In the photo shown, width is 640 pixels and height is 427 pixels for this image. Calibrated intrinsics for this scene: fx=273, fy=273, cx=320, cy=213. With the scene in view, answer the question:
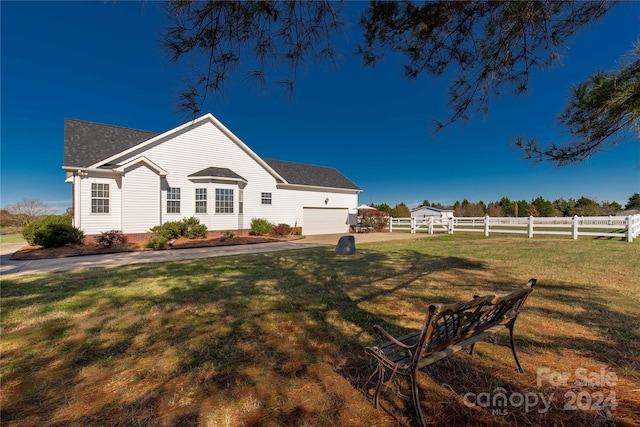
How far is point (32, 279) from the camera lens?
6.56 m

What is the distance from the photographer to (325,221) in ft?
77.4

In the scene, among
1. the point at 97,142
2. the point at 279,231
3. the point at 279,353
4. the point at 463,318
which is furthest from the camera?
the point at 279,231

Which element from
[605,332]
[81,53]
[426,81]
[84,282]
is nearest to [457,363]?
[605,332]

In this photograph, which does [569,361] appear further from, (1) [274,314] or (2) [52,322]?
(2) [52,322]

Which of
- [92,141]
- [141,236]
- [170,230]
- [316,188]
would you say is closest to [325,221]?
[316,188]

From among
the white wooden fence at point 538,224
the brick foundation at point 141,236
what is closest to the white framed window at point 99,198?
the brick foundation at point 141,236

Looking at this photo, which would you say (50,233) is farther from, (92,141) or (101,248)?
(92,141)

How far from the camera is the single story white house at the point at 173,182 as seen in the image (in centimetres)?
1326

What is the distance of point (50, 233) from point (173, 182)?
229 inches

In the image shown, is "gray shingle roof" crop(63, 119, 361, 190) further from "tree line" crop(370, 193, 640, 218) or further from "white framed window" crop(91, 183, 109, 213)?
"tree line" crop(370, 193, 640, 218)

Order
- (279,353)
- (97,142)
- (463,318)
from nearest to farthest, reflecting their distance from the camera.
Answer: (463,318), (279,353), (97,142)

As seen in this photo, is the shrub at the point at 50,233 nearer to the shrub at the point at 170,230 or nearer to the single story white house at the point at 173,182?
the single story white house at the point at 173,182

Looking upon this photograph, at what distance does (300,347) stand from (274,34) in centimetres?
384

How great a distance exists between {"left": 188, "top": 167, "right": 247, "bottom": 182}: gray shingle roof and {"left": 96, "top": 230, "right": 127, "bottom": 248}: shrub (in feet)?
16.6
